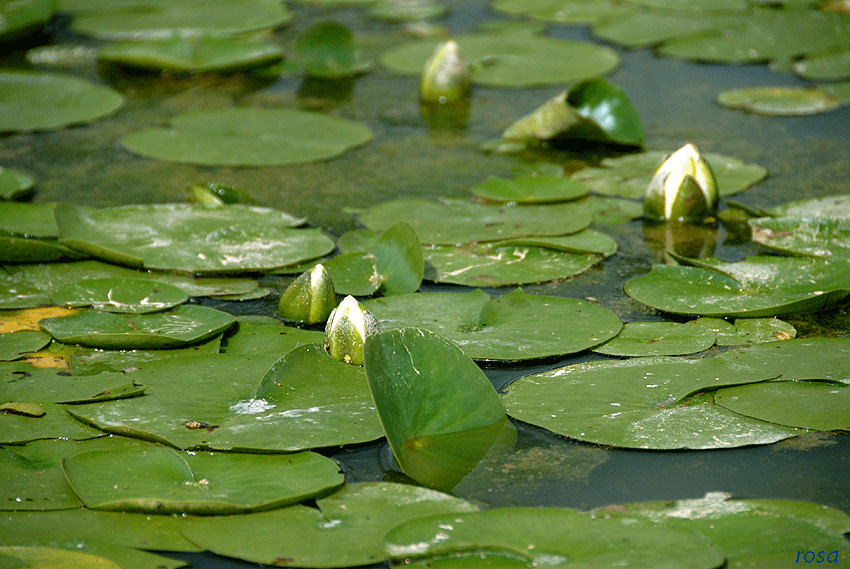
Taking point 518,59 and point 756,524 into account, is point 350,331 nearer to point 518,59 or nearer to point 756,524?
point 756,524

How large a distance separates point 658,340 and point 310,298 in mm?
818

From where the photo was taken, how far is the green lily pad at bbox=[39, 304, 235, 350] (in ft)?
5.87

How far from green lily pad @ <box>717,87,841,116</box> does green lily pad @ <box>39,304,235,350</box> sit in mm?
2577

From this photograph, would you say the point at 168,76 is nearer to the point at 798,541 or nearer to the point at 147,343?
the point at 147,343

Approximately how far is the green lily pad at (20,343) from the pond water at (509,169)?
46 cm

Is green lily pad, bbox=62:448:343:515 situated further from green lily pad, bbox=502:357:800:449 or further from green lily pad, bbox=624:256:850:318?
green lily pad, bbox=624:256:850:318

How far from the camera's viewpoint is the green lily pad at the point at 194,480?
1.29 m

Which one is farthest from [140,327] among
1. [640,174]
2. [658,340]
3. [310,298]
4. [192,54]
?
[192,54]

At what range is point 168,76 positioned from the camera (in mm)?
4055

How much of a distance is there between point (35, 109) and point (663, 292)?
9.35 feet

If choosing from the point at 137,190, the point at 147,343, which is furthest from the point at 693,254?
the point at 137,190

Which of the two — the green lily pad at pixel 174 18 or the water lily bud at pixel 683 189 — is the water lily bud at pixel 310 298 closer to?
the water lily bud at pixel 683 189

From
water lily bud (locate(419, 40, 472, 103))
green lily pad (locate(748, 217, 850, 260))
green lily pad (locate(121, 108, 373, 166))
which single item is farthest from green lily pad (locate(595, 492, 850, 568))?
water lily bud (locate(419, 40, 472, 103))

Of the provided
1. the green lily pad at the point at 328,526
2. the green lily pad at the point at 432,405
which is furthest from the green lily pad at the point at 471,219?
the green lily pad at the point at 328,526
